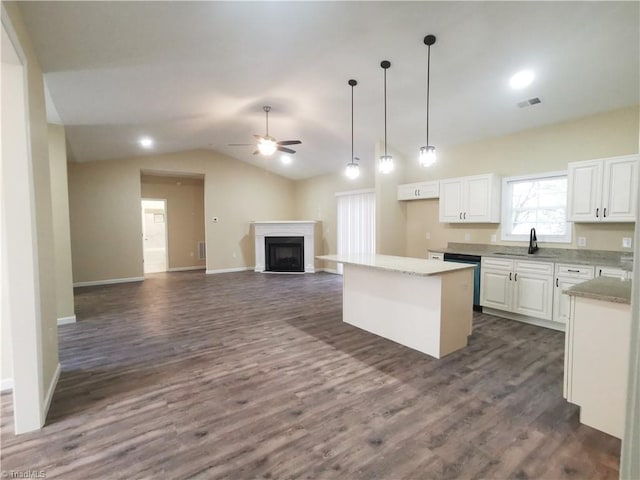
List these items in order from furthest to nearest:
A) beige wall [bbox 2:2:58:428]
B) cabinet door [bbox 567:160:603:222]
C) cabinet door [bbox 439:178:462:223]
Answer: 1. cabinet door [bbox 439:178:462:223]
2. cabinet door [bbox 567:160:603:222]
3. beige wall [bbox 2:2:58:428]

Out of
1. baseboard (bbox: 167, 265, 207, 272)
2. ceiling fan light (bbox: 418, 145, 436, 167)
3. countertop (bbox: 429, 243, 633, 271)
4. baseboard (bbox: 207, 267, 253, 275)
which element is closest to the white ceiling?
ceiling fan light (bbox: 418, 145, 436, 167)

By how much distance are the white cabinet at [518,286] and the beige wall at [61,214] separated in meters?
5.95

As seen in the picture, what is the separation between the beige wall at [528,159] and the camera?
12.3ft

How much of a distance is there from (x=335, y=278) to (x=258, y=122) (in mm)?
4048

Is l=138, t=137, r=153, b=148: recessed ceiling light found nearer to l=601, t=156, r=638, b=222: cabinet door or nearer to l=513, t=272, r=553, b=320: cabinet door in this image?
l=513, t=272, r=553, b=320: cabinet door

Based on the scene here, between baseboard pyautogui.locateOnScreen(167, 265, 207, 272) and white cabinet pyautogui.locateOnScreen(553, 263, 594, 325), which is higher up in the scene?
white cabinet pyautogui.locateOnScreen(553, 263, 594, 325)

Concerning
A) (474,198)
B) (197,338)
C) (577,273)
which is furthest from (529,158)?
(197,338)

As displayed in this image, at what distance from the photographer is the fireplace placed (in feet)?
28.4

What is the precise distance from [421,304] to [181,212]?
7.98m

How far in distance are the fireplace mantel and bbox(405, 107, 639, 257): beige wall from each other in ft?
10.1

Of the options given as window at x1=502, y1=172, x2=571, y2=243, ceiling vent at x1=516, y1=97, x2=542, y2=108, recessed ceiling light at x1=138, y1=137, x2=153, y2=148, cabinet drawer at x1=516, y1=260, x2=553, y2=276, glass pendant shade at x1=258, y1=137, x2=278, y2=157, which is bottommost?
cabinet drawer at x1=516, y1=260, x2=553, y2=276

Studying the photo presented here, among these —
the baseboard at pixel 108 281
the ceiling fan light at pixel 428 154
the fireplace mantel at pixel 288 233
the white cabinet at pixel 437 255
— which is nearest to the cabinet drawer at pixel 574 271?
the white cabinet at pixel 437 255

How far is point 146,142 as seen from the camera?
6.12 m

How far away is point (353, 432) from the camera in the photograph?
6.64 ft
